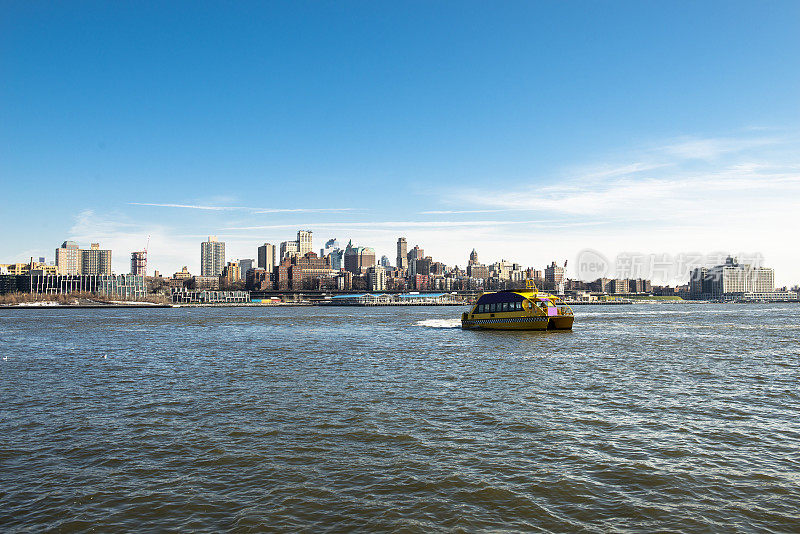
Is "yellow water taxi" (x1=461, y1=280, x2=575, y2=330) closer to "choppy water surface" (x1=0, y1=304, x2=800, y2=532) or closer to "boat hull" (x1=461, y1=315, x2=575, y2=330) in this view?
"boat hull" (x1=461, y1=315, x2=575, y2=330)

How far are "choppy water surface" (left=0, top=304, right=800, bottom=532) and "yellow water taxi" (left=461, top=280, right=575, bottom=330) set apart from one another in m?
33.4

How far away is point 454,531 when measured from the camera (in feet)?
38.8

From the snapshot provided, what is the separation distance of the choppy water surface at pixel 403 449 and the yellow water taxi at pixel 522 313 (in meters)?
33.4

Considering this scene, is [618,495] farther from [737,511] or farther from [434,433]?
[434,433]

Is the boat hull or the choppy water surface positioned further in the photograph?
the boat hull

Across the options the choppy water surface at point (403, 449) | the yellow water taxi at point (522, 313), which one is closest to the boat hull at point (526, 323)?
the yellow water taxi at point (522, 313)

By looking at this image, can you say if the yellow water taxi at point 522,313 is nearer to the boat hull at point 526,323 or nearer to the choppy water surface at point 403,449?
the boat hull at point 526,323

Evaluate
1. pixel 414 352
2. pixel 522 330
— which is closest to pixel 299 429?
pixel 414 352

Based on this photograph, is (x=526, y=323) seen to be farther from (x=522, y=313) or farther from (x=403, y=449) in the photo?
(x=403, y=449)

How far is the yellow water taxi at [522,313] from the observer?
69.9 metres

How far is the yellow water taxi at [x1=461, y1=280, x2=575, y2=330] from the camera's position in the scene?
229 feet

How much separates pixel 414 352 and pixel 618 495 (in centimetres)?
Answer: 3517

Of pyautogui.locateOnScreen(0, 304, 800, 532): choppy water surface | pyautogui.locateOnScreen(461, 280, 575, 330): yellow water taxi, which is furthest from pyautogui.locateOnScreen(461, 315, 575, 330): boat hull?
pyautogui.locateOnScreen(0, 304, 800, 532): choppy water surface

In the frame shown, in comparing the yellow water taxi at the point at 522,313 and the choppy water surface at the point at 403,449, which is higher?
the yellow water taxi at the point at 522,313
